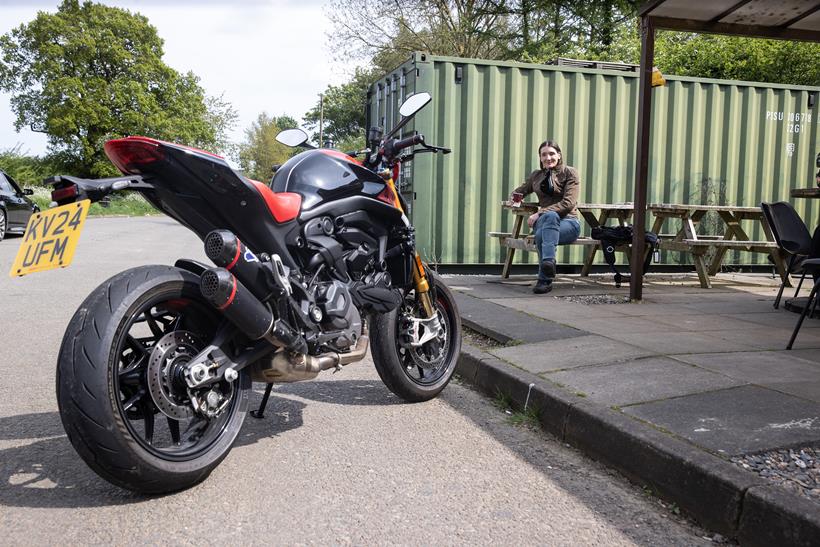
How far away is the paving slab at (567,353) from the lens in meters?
4.29

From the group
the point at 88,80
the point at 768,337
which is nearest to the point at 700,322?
the point at 768,337

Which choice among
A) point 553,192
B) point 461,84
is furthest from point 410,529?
point 461,84

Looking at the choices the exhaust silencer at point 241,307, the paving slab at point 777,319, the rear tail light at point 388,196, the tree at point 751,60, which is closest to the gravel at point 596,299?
the paving slab at point 777,319

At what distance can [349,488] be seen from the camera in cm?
273

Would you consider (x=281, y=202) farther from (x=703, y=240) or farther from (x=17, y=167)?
(x=17, y=167)

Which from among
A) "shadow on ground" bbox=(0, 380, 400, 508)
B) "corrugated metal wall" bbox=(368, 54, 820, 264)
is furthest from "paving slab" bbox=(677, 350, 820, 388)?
"corrugated metal wall" bbox=(368, 54, 820, 264)

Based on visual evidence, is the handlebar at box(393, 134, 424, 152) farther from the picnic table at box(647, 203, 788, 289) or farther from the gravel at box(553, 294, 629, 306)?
the picnic table at box(647, 203, 788, 289)

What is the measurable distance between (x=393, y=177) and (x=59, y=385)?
2050 millimetres

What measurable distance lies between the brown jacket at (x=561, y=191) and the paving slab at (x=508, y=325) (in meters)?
1.77

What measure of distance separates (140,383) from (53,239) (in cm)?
59

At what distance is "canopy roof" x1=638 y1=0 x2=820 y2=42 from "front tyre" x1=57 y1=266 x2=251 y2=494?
18.5ft

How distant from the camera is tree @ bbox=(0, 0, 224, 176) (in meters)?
46.8

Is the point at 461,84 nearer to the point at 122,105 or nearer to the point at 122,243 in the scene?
the point at 122,243

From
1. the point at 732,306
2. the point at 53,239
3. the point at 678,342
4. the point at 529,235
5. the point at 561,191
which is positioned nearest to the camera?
the point at 53,239
